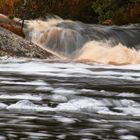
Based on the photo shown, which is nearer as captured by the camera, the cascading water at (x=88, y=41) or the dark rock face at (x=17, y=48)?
the dark rock face at (x=17, y=48)

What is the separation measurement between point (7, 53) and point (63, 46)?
3901 mm

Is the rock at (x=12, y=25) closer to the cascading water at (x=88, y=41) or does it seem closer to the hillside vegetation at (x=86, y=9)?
the cascading water at (x=88, y=41)

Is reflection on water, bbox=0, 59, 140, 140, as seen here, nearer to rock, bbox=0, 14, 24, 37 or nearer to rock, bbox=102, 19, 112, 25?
rock, bbox=0, 14, 24, 37

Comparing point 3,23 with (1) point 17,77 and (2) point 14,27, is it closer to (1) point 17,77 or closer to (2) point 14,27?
(2) point 14,27

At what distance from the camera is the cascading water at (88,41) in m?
23.2

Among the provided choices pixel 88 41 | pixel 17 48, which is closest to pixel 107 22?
pixel 88 41

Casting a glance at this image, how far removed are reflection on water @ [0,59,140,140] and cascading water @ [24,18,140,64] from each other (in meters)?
7.04

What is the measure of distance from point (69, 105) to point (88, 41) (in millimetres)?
15775

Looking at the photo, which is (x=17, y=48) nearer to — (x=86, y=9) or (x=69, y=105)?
(x=69, y=105)

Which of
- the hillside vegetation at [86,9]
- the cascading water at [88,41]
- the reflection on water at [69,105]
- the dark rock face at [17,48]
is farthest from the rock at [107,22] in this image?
the reflection on water at [69,105]

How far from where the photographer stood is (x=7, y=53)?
21125 mm

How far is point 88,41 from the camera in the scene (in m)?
25.0

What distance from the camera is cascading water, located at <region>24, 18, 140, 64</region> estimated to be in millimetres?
23203

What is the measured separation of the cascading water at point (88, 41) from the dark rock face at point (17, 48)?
169 cm
